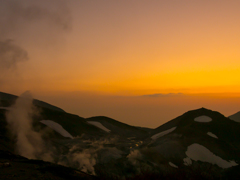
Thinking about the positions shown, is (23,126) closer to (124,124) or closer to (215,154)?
(215,154)

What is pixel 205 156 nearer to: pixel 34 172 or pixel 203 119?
pixel 203 119

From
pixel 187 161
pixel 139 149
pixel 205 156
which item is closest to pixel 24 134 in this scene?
pixel 139 149

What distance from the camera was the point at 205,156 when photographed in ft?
122

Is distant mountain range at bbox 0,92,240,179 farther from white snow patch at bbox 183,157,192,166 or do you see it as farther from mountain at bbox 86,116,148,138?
mountain at bbox 86,116,148,138

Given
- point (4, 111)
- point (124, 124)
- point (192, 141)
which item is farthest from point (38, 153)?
point (124, 124)

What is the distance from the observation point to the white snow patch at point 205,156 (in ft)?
118

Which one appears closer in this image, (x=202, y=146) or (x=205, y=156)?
(x=205, y=156)

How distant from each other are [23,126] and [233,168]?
3934 centimetres

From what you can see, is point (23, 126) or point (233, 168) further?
point (23, 126)

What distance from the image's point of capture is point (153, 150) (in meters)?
37.6

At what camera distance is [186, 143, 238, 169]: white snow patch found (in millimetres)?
35875

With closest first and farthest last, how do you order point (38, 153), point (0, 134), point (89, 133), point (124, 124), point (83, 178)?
point (83, 178), point (38, 153), point (0, 134), point (89, 133), point (124, 124)

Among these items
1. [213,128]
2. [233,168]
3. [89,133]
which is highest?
[213,128]

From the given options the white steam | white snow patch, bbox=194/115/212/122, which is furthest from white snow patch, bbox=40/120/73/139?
white snow patch, bbox=194/115/212/122
